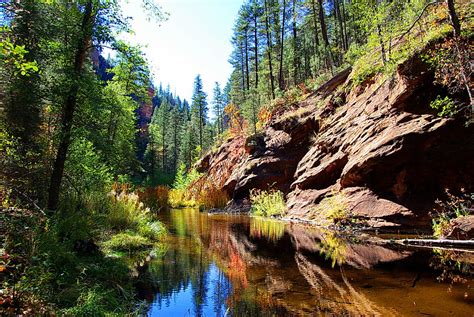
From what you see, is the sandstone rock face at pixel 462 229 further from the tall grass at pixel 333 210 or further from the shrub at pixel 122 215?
the shrub at pixel 122 215

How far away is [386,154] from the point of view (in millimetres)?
12227

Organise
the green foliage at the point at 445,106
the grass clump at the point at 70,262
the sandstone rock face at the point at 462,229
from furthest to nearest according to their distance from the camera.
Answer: the green foliage at the point at 445,106, the sandstone rock face at the point at 462,229, the grass clump at the point at 70,262

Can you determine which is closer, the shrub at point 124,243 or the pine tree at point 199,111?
the shrub at point 124,243

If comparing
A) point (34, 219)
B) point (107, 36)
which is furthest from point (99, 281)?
point (107, 36)

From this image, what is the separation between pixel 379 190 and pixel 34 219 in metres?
11.2

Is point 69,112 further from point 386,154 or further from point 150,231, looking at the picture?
point 386,154

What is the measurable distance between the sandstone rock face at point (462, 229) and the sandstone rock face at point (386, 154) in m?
1.87

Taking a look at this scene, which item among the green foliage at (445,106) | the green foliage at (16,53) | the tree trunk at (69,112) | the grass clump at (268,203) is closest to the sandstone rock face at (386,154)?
the grass clump at (268,203)

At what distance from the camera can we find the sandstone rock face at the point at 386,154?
1098cm

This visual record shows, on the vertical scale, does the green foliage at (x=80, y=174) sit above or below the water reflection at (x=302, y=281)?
above

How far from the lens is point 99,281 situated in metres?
5.35

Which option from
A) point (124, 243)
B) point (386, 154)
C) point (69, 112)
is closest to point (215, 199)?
point (386, 154)

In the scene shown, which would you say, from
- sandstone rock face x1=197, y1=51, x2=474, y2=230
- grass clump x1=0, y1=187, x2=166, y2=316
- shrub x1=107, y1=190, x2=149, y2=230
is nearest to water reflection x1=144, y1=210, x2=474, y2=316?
grass clump x1=0, y1=187, x2=166, y2=316

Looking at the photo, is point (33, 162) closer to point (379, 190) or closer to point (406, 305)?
point (406, 305)
